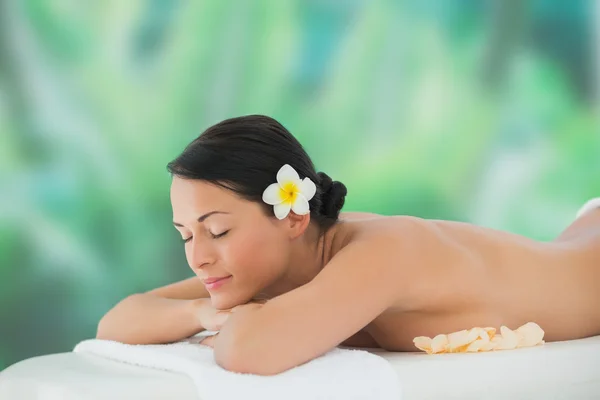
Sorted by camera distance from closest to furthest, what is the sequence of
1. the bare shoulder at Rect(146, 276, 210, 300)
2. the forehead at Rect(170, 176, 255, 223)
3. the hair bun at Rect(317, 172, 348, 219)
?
the forehead at Rect(170, 176, 255, 223) < the hair bun at Rect(317, 172, 348, 219) < the bare shoulder at Rect(146, 276, 210, 300)

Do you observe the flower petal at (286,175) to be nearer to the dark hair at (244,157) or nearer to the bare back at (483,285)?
the dark hair at (244,157)

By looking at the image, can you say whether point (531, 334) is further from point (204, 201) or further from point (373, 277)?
point (204, 201)

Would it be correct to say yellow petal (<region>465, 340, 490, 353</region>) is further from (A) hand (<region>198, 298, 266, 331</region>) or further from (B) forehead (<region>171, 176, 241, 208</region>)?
A: (B) forehead (<region>171, 176, 241, 208</region>)

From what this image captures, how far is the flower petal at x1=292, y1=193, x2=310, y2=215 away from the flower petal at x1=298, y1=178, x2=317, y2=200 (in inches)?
0.5

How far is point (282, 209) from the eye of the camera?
1737 mm

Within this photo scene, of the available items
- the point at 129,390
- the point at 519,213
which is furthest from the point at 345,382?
the point at 519,213

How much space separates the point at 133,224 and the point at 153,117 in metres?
0.44

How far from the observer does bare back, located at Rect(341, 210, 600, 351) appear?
1.78m

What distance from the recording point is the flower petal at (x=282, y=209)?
174 cm

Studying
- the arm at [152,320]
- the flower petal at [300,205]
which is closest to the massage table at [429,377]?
the arm at [152,320]

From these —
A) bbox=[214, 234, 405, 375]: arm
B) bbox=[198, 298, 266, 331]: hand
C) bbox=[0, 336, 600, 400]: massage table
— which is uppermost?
bbox=[198, 298, 266, 331]: hand

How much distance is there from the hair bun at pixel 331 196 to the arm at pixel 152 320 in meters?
0.34

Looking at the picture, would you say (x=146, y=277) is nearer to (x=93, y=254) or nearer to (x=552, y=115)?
(x=93, y=254)

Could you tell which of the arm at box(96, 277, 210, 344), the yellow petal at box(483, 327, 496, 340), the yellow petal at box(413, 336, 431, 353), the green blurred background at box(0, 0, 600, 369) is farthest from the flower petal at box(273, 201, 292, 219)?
the green blurred background at box(0, 0, 600, 369)
